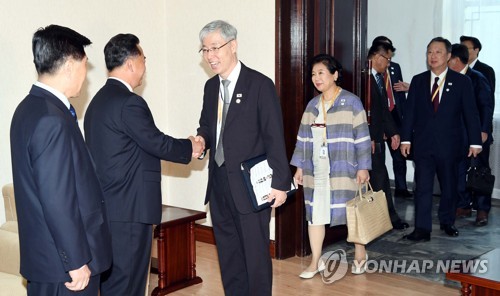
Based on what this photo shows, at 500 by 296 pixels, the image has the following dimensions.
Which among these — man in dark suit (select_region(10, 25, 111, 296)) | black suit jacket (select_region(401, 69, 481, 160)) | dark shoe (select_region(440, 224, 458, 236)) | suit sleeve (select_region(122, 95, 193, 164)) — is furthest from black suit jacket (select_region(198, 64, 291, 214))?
dark shoe (select_region(440, 224, 458, 236))

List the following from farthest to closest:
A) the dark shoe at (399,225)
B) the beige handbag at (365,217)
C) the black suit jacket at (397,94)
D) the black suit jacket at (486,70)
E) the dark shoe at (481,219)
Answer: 1. the black suit jacket at (397,94)
2. the black suit jacket at (486,70)
3. the dark shoe at (481,219)
4. the dark shoe at (399,225)
5. the beige handbag at (365,217)

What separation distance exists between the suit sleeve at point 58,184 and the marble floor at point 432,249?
9.68 ft

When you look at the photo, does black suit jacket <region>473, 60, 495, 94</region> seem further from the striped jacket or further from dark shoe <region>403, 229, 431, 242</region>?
the striped jacket

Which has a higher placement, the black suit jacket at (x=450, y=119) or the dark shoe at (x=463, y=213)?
the black suit jacket at (x=450, y=119)

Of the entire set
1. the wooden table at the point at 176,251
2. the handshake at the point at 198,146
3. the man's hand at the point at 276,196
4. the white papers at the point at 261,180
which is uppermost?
the handshake at the point at 198,146

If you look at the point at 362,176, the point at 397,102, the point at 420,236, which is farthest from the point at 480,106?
the point at 362,176

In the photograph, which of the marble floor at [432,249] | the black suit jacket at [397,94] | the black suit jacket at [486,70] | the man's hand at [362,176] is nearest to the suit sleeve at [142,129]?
the man's hand at [362,176]

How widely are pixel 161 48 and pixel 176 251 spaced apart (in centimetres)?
206

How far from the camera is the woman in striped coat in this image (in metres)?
4.28

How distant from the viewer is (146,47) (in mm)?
5434

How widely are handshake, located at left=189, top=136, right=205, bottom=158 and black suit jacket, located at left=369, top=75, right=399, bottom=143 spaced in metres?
2.22

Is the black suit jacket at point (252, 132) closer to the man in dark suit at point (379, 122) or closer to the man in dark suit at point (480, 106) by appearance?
the man in dark suit at point (379, 122)

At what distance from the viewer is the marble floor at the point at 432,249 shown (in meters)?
4.70

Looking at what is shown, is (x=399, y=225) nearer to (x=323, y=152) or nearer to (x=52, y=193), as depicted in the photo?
(x=323, y=152)
